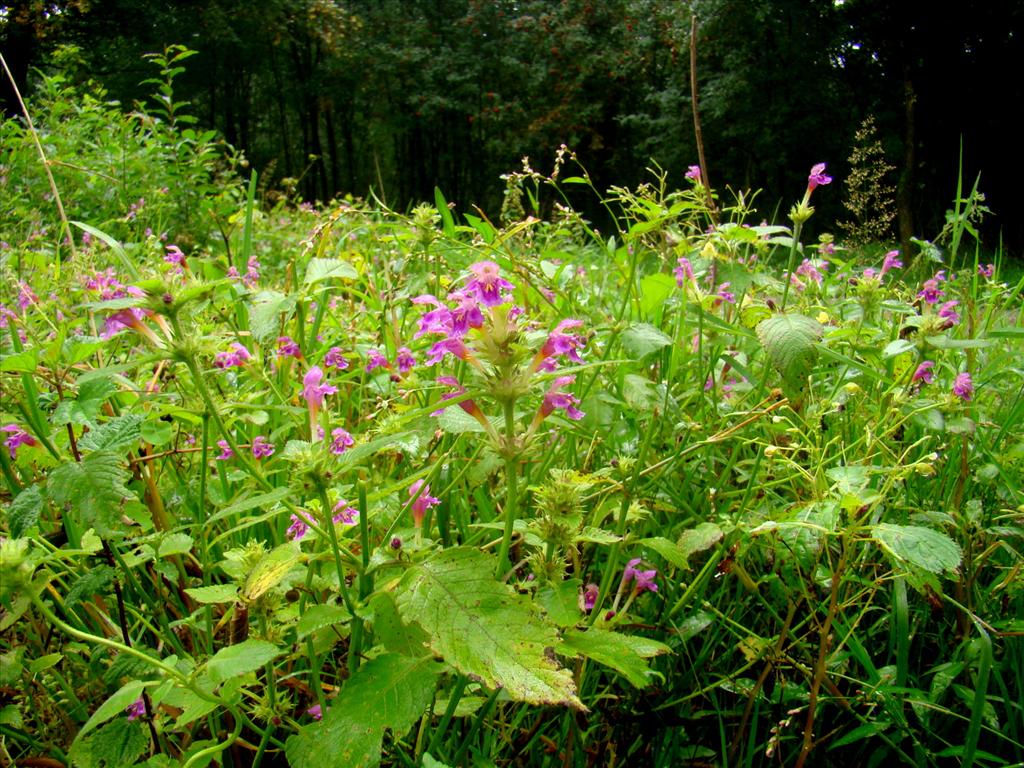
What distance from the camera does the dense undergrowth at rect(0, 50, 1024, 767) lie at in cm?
66

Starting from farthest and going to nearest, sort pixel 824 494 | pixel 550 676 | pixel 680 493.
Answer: pixel 680 493
pixel 824 494
pixel 550 676

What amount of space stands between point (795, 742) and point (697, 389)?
566mm

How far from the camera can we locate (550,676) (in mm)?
536

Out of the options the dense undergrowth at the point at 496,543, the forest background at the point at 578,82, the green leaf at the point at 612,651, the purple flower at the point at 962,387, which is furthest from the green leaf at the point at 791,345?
the forest background at the point at 578,82

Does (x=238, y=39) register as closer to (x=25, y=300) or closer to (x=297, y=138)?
(x=297, y=138)

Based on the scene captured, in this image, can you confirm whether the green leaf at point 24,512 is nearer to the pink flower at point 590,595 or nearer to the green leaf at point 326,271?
the green leaf at point 326,271

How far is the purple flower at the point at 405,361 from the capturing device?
1.23 meters

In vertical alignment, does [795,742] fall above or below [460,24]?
below

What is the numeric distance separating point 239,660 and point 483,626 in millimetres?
221

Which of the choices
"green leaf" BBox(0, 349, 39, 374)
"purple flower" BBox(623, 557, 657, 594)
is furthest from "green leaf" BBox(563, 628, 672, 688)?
"green leaf" BBox(0, 349, 39, 374)

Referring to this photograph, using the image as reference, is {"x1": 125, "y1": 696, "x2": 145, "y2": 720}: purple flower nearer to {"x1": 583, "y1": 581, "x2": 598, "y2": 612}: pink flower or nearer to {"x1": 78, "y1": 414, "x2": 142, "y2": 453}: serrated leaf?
{"x1": 78, "y1": 414, "x2": 142, "y2": 453}: serrated leaf

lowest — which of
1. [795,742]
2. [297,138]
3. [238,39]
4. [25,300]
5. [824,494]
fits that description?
[795,742]

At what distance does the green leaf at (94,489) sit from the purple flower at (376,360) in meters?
Result: 0.57

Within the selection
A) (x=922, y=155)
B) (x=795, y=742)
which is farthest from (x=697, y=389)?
(x=922, y=155)
